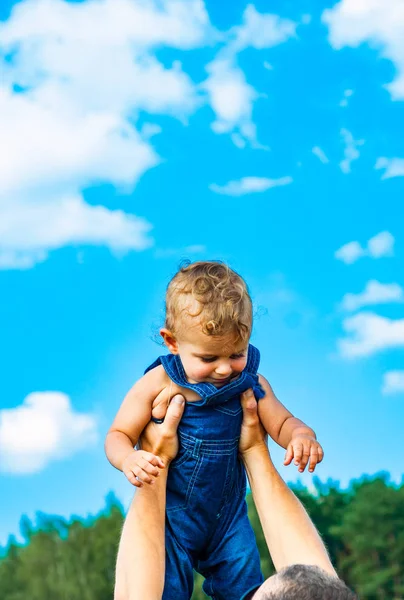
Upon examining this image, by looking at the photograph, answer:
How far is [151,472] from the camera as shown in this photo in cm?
389

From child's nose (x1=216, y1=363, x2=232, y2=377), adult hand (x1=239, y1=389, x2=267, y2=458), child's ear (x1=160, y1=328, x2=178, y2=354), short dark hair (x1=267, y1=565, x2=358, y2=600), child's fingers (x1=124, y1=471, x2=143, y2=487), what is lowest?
short dark hair (x1=267, y1=565, x2=358, y2=600)

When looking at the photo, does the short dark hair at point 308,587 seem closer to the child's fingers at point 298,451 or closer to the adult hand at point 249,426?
the child's fingers at point 298,451

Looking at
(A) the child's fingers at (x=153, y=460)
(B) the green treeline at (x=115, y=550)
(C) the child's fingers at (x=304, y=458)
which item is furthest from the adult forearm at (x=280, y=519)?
(B) the green treeline at (x=115, y=550)

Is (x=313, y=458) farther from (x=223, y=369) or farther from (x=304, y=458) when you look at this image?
(x=223, y=369)

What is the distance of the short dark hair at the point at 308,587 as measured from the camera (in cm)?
273

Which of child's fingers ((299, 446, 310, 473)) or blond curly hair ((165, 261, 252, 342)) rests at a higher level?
blond curly hair ((165, 261, 252, 342))

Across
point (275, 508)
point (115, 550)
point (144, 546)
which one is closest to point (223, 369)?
point (275, 508)

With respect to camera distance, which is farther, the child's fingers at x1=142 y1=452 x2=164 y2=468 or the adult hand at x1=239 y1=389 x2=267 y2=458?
the adult hand at x1=239 y1=389 x2=267 y2=458

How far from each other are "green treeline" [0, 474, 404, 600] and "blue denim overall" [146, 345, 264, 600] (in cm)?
2142

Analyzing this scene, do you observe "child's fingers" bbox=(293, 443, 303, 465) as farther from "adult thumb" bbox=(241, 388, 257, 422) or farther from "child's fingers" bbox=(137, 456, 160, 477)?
"child's fingers" bbox=(137, 456, 160, 477)

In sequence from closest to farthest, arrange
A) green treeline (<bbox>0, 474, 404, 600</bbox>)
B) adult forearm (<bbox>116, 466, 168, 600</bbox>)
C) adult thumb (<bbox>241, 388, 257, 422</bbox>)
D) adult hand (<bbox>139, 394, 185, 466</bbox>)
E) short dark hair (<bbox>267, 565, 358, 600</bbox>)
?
→ 1. short dark hair (<bbox>267, 565, 358, 600</bbox>)
2. adult forearm (<bbox>116, 466, 168, 600</bbox>)
3. adult hand (<bbox>139, 394, 185, 466</bbox>)
4. adult thumb (<bbox>241, 388, 257, 422</bbox>)
5. green treeline (<bbox>0, 474, 404, 600</bbox>)

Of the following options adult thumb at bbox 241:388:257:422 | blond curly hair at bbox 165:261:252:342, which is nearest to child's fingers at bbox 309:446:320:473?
adult thumb at bbox 241:388:257:422

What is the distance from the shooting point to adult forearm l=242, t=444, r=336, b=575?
419 cm

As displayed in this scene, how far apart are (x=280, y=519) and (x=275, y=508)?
6 cm
